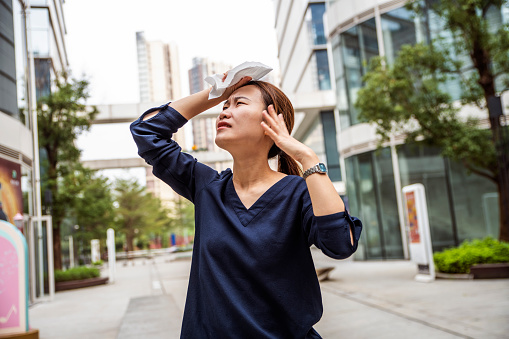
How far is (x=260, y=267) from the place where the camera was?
131 centimetres

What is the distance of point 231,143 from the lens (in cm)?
147

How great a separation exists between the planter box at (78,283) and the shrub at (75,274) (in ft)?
0.67

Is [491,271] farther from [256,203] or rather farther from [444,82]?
[256,203]

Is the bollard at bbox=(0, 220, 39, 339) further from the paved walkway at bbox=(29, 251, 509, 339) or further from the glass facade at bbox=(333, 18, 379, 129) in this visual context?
the glass facade at bbox=(333, 18, 379, 129)

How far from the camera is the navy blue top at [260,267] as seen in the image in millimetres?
1300

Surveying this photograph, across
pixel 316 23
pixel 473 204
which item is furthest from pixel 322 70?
pixel 473 204

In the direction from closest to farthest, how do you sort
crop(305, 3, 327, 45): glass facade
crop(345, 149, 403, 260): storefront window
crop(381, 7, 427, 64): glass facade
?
crop(381, 7, 427, 64): glass facade → crop(345, 149, 403, 260): storefront window → crop(305, 3, 327, 45): glass facade

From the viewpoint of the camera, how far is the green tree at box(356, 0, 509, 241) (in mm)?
10250

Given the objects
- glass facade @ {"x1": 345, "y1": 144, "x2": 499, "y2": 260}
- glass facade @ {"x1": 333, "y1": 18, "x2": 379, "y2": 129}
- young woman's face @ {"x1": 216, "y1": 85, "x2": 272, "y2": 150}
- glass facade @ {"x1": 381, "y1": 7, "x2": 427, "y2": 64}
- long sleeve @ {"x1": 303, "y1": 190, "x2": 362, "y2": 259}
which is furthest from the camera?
glass facade @ {"x1": 333, "y1": 18, "x2": 379, "y2": 129}

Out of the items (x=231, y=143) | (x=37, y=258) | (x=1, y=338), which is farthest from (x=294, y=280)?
(x=37, y=258)

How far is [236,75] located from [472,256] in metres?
10.2

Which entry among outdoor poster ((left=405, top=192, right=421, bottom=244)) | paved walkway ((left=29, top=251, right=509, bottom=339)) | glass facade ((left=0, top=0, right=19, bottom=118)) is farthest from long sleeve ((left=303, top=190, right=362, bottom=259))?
glass facade ((left=0, top=0, right=19, bottom=118))

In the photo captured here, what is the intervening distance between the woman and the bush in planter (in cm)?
1002

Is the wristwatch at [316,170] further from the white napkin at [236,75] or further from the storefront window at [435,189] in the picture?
the storefront window at [435,189]
